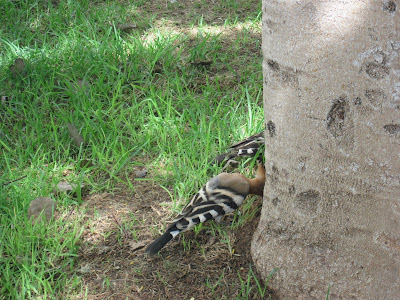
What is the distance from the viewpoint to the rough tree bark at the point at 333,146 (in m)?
1.89

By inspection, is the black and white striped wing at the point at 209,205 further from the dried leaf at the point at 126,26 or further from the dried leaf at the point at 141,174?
the dried leaf at the point at 126,26

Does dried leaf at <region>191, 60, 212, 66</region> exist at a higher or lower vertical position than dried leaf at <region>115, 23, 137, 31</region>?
lower

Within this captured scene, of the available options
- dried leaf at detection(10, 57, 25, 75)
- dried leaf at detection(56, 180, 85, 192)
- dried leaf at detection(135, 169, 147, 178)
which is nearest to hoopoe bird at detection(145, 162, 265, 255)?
dried leaf at detection(135, 169, 147, 178)

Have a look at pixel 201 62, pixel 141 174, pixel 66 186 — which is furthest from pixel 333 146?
pixel 201 62

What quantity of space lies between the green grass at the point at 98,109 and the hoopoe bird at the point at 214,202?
23 centimetres

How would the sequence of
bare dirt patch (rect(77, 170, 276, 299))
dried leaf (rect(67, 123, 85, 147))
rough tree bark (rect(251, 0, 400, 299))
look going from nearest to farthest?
rough tree bark (rect(251, 0, 400, 299)) → bare dirt patch (rect(77, 170, 276, 299)) → dried leaf (rect(67, 123, 85, 147))

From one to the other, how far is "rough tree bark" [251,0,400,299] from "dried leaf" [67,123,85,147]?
5.83 ft

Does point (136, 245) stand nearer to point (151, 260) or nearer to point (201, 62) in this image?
point (151, 260)

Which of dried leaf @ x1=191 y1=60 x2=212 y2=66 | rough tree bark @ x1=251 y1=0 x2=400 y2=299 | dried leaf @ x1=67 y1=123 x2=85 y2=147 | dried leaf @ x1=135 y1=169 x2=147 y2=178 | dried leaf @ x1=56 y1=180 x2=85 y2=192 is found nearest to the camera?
rough tree bark @ x1=251 y1=0 x2=400 y2=299

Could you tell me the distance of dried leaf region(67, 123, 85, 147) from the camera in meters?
3.75

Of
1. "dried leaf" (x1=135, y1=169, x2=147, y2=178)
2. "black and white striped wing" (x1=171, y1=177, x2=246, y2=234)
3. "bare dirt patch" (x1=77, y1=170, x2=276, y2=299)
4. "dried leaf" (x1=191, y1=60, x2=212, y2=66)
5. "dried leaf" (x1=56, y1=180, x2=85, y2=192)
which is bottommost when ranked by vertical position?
"bare dirt patch" (x1=77, y1=170, x2=276, y2=299)

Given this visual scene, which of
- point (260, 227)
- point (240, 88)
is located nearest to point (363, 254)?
point (260, 227)

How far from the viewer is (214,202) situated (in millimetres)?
2990

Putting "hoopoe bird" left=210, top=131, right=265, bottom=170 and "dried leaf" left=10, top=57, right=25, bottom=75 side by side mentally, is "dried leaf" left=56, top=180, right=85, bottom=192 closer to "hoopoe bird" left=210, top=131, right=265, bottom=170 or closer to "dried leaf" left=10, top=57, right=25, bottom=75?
"hoopoe bird" left=210, top=131, right=265, bottom=170
